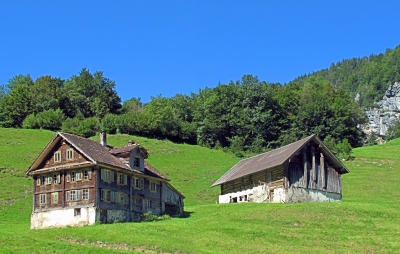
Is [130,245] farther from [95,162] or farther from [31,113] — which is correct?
[31,113]

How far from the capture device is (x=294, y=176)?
246 ft

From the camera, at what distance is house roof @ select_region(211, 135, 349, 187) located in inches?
2955

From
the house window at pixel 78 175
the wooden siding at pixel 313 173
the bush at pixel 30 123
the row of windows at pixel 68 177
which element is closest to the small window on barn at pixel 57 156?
the row of windows at pixel 68 177

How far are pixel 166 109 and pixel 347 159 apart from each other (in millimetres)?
46381

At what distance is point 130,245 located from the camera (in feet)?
160

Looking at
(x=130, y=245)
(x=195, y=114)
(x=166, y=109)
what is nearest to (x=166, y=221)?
(x=130, y=245)

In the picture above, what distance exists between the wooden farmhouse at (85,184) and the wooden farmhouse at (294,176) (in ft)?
49.1

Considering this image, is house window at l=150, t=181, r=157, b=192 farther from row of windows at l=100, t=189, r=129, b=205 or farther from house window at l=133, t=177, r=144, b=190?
row of windows at l=100, t=189, r=129, b=205

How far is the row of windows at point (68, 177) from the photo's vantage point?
6353 centimetres

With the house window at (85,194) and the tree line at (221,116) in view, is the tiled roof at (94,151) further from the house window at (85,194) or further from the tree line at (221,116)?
the tree line at (221,116)

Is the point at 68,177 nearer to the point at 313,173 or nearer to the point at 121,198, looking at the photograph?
the point at 121,198

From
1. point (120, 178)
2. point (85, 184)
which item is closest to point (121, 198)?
point (120, 178)

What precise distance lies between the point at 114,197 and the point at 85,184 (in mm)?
3332

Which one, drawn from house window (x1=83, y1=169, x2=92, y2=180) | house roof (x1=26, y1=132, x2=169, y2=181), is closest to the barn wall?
house roof (x1=26, y1=132, x2=169, y2=181)
